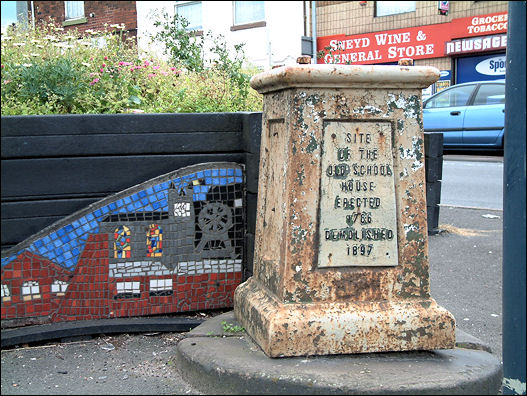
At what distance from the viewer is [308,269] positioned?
3303 millimetres

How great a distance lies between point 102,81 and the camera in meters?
4.78

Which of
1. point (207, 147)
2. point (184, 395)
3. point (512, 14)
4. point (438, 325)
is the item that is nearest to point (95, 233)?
point (207, 147)

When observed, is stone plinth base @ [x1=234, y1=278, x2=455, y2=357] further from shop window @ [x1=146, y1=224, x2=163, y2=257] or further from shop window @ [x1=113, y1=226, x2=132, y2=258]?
shop window @ [x1=113, y1=226, x2=132, y2=258]

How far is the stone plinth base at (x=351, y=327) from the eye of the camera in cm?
321

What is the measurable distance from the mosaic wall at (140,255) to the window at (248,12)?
16450mm

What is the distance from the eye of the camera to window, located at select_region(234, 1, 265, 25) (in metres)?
19.8

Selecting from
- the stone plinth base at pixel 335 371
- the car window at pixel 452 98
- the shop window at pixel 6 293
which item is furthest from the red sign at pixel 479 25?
the shop window at pixel 6 293

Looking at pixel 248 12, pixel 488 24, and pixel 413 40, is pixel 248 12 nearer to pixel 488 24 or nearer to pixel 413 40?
pixel 413 40

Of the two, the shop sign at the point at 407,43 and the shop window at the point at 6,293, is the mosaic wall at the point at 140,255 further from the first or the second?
the shop sign at the point at 407,43

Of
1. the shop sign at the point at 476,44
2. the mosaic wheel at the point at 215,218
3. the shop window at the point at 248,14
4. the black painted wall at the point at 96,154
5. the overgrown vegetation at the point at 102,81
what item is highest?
the shop window at the point at 248,14

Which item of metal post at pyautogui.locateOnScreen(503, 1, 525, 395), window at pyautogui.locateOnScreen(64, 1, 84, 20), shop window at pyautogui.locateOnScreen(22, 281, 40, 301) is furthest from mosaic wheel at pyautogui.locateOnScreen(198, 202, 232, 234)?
window at pyautogui.locateOnScreen(64, 1, 84, 20)

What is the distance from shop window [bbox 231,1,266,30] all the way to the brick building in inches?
83.9

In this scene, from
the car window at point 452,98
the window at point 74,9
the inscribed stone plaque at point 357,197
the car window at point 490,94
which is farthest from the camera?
the car window at point 452,98

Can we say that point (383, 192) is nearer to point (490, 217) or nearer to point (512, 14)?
point (512, 14)
